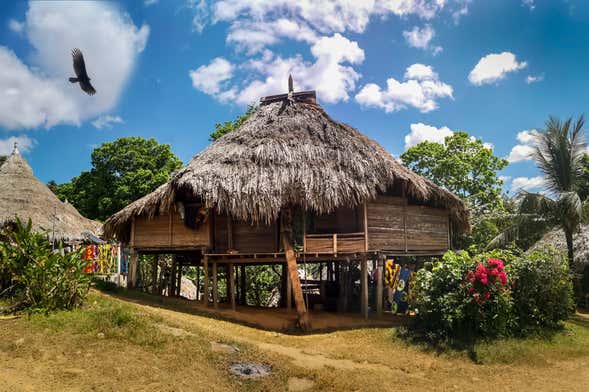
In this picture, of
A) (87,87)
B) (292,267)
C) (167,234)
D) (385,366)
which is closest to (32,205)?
(167,234)

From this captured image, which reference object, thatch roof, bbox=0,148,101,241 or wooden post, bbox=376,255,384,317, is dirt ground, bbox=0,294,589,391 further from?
thatch roof, bbox=0,148,101,241

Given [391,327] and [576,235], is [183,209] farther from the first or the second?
[576,235]

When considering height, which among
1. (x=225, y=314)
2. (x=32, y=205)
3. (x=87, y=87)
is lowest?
(x=225, y=314)

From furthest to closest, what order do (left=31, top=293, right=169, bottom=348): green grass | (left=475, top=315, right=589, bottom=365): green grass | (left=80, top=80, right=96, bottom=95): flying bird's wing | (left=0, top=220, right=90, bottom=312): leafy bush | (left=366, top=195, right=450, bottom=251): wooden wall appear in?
(left=366, top=195, right=450, bottom=251): wooden wall < (left=80, top=80, right=96, bottom=95): flying bird's wing < (left=475, top=315, right=589, bottom=365): green grass < (left=0, top=220, right=90, bottom=312): leafy bush < (left=31, top=293, right=169, bottom=348): green grass

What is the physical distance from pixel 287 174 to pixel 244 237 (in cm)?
251

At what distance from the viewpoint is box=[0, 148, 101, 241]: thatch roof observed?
666 inches

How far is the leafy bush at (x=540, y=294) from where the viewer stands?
10469 millimetres

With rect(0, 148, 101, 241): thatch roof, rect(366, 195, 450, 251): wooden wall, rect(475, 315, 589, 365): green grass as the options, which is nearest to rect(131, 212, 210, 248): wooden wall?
rect(0, 148, 101, 241): thatch roof

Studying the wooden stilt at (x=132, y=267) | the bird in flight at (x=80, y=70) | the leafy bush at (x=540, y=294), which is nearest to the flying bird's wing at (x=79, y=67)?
the bird in flight at (x=80, y=70)

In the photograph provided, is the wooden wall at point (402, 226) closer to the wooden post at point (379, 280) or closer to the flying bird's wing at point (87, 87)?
the wooden post at point (379, 280)

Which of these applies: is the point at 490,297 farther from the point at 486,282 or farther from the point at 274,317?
the point at 274,317

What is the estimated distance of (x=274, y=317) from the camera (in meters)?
12.7

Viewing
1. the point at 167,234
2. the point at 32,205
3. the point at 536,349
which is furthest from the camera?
the point at 32,205

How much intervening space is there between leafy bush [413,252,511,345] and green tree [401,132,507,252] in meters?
12.9
